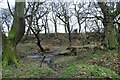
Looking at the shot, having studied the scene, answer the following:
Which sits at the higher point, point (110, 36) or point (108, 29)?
point (108, 29)

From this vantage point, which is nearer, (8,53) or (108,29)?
(8,53)

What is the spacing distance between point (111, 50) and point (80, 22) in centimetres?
921

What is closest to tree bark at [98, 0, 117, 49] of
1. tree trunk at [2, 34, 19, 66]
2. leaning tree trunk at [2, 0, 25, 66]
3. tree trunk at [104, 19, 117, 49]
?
tree trunk at [104, 19, 117, 49]

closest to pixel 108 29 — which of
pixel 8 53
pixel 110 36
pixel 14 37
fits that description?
pixel 110 36

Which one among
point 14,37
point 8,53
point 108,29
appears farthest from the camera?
point 108,29

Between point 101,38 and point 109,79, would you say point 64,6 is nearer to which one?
point 101,38

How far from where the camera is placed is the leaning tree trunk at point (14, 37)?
8836 millimetres

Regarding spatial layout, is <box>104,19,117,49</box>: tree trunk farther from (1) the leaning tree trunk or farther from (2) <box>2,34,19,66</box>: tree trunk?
(2) <box>2,34,19,66</box>: tree trunk

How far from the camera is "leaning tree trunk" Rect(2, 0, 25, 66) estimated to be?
29.0 feet

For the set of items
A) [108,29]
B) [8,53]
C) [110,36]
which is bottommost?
[8,53]

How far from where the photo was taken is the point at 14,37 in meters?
9.31

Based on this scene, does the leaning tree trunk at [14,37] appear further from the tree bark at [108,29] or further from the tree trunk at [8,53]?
the tree bark at [108,29]

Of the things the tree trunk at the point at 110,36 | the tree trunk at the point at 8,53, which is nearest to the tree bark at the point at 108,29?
the tree trunk at the point at 110,36

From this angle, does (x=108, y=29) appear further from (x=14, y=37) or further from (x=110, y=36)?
(x=14, y=37)
